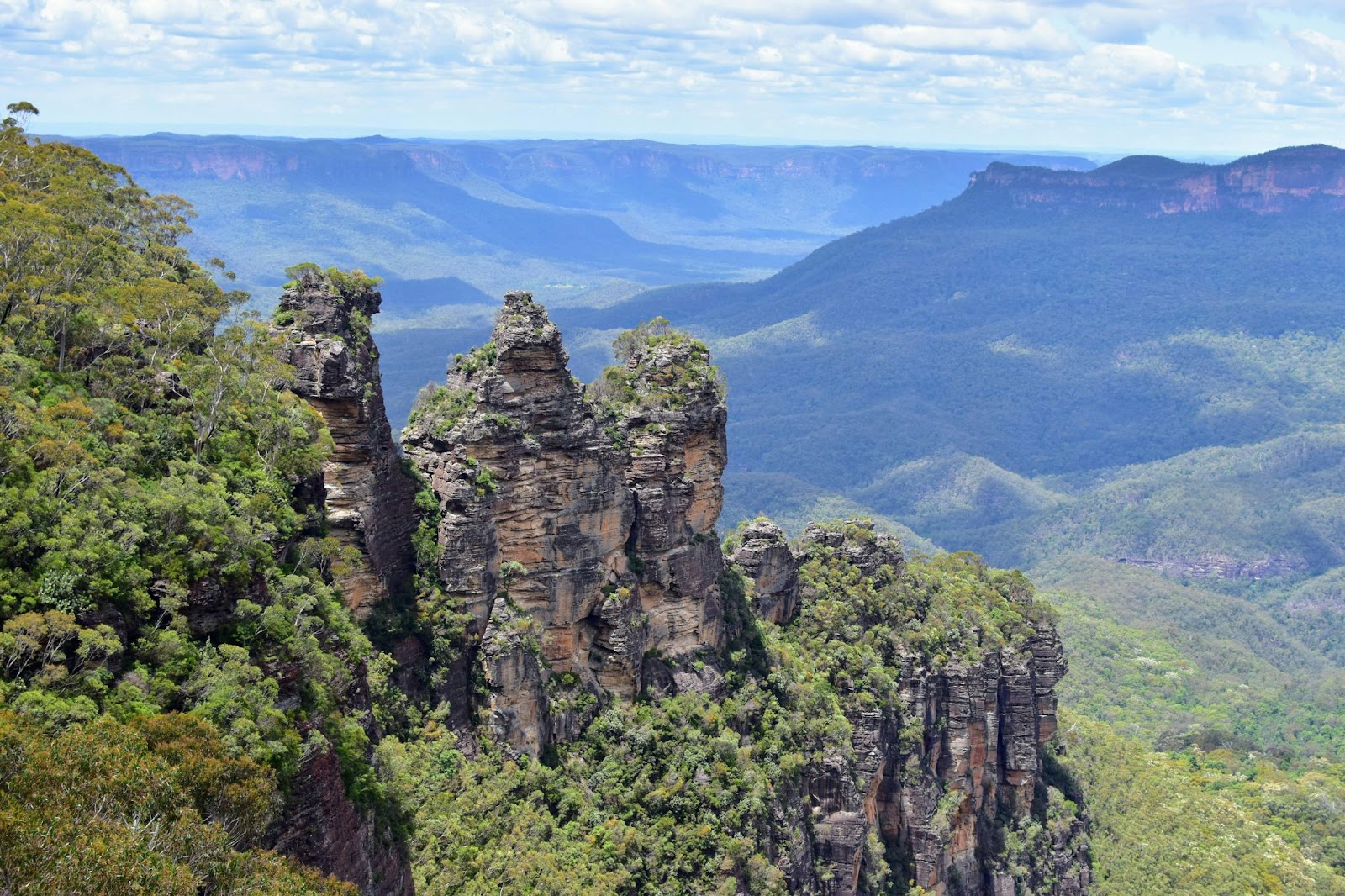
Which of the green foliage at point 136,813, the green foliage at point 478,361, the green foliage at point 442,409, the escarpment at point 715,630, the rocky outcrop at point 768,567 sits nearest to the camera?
the green foliage at point 136,813

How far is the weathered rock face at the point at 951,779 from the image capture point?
45750 mm

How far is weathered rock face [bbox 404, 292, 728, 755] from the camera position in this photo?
37625 millimetres

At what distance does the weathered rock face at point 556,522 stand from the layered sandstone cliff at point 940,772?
24.1 ft

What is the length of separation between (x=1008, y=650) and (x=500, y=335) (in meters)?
29.2

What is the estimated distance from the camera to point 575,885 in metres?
34.2

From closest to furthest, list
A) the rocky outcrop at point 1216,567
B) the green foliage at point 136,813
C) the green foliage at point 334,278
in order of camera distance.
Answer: the green foliage at point 136,813
the green foliage at point 334,278
the rocky outcrop at point 1216,567

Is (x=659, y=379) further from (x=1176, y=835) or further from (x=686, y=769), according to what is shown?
(x=1176, y=835)

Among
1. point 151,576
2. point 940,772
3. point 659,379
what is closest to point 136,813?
point 151,576

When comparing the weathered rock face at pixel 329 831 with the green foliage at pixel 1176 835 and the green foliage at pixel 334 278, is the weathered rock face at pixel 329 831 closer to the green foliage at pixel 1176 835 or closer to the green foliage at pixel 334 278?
the green foliage at pixel 334 278

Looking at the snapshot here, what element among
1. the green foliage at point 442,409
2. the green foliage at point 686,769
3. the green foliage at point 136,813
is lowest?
the green foliage at point 686,769

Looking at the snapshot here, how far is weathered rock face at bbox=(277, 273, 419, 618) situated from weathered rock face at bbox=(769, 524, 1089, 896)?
651 inches

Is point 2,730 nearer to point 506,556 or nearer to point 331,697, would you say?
point 331,697

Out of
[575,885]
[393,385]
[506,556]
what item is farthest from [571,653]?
[393,385]

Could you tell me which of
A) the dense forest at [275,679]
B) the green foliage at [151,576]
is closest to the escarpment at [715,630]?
the dense forest at [275,679]
